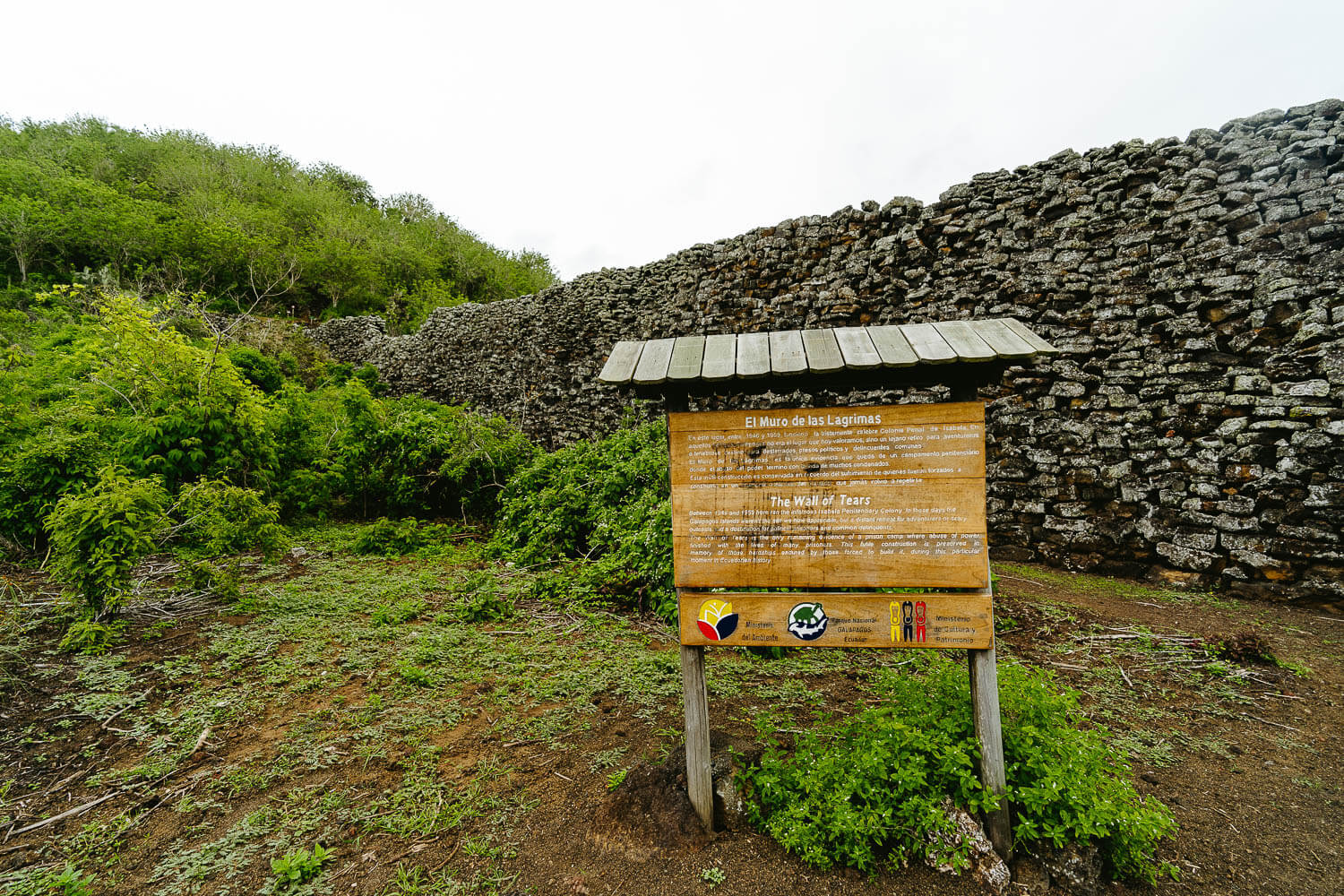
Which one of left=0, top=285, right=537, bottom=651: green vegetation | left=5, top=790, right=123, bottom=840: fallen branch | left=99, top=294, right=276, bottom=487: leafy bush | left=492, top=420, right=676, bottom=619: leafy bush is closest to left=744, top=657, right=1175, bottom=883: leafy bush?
left=492, top=420, right=676, bottom=619: leafy bush

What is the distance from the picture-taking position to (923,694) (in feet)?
10.1

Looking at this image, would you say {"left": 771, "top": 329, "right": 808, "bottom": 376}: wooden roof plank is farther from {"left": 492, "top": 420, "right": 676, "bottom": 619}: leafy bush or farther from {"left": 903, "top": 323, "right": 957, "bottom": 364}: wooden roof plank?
{"left": 492, "top": 420, "right": 676, "bottom": 619}: leafy bush

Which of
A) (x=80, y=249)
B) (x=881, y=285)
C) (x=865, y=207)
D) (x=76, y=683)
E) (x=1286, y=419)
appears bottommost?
(x=76, y=683)

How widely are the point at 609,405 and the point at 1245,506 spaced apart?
950 cm

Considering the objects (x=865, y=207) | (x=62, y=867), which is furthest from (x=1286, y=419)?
(x=62, y=867)

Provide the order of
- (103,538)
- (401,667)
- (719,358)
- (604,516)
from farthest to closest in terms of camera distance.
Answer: (604,516), (103,538), (401,667), (719,358)

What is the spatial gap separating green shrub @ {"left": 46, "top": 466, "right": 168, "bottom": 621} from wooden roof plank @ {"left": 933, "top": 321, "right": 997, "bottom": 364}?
664 cm

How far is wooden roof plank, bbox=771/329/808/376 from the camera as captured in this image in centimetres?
261

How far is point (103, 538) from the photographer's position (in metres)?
4.86

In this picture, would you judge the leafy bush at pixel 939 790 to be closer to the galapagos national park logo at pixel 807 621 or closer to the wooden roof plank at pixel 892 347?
the galapagos national park logo at pixel 807 621

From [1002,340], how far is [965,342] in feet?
0.59

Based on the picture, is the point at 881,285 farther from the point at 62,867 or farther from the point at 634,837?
the point at 62,867

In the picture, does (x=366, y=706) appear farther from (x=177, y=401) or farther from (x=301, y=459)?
(x=301, y=459)

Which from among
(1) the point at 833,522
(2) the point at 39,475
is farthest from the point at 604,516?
(2) the point at 39,475
